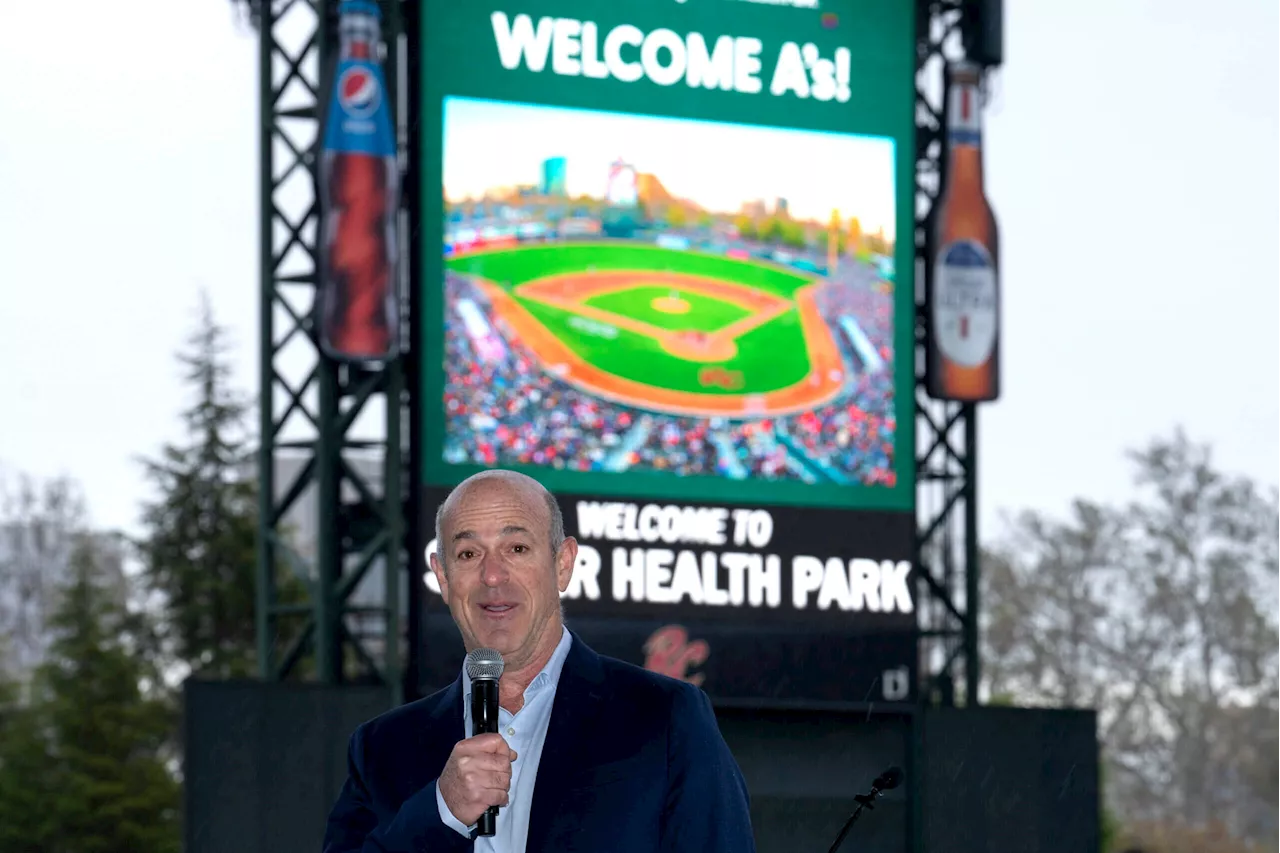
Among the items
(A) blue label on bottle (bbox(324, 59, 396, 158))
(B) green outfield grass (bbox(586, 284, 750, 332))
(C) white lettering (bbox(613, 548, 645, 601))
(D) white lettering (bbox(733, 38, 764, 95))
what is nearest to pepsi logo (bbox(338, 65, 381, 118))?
(A) blue label on bottle (bbox(324, 59, 396, 158))

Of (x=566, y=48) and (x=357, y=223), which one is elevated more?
(x=566, y=48)

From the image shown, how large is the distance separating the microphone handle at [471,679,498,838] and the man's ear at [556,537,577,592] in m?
0.31

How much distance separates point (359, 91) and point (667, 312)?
241 cm

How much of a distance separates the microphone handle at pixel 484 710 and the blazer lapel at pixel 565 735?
4.8 inches

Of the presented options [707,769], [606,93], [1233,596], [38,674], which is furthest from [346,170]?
[1233,596]

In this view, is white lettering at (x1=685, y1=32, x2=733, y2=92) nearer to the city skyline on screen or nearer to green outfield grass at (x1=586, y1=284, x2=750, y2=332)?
the city skyline on screen

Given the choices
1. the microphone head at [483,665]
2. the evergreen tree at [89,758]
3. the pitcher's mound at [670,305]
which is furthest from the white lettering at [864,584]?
the evergreen tree at [89,758]

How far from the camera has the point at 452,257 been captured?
48.6 feet

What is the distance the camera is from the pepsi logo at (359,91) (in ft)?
48.3

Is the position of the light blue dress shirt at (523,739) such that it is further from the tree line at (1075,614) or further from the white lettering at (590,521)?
the tree line at (1075,614)

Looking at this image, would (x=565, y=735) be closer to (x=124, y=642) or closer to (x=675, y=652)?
(x=675, y=652)

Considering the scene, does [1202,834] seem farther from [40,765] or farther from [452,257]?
[452,257]

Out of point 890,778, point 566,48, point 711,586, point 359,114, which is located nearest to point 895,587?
Result: point 711,586

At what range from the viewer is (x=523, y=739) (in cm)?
359
